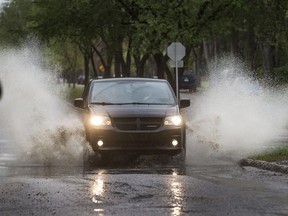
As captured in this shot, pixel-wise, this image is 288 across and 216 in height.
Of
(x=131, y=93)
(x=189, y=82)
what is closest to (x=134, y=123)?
(x=131, y=93)

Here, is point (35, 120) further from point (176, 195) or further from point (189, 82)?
point (189, 82)

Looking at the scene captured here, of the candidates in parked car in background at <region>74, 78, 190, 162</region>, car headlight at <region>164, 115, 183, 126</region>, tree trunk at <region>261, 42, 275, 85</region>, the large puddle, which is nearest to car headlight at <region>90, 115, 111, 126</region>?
parked car in background at <region>74, 78, 190, 162</region>

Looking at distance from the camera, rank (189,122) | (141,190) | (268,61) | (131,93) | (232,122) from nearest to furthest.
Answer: (141,190)
(131,93)
(189,122)
(232,122)
(268,61)

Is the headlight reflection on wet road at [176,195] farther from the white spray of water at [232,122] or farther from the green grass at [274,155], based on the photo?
the white spray of water at [232,122]

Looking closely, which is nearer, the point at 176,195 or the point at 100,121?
the point at 176,195

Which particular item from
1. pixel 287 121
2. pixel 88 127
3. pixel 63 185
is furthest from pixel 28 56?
pixel 63 185

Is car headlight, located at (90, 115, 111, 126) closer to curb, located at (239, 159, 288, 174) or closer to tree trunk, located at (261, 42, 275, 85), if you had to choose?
curb, located at (239, 159, 288, 174)

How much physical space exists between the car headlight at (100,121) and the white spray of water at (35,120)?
3.63ft

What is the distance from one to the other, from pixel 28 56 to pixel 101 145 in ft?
60.1

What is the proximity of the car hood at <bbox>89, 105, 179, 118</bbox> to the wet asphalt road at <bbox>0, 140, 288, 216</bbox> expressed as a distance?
0.94 metres

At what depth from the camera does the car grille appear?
15.7 meters

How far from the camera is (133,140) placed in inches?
616

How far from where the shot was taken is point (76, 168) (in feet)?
50.6

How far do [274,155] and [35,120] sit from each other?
5.95m
